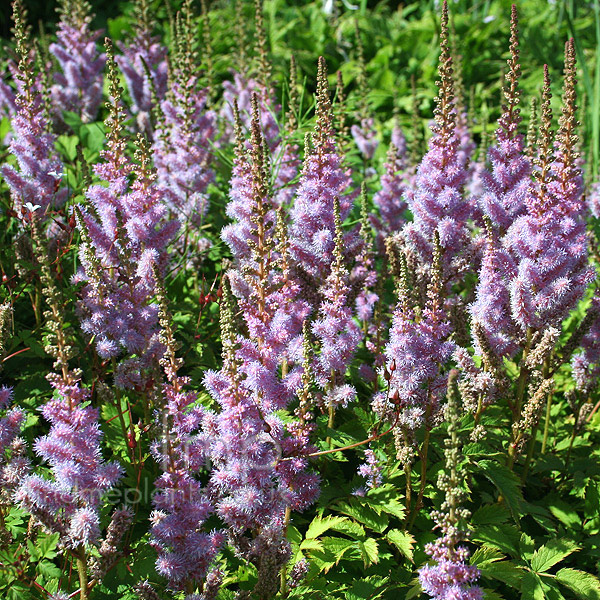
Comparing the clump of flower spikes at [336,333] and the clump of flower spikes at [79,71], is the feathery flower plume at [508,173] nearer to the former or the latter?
the clump of flower spikes at [336,333]

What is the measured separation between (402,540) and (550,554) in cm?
65

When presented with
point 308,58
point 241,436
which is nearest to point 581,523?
point 241,436

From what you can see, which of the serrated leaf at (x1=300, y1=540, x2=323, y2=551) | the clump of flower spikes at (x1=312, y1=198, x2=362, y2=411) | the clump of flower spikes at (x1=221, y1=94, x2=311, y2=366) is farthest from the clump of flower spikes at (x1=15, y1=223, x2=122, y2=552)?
the clump of flower spikes at (x1=312, y1=198, x2=362, y2=411)

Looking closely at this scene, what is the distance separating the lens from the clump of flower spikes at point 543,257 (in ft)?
10.2

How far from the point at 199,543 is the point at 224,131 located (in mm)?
4250

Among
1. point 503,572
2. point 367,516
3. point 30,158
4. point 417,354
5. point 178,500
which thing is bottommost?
point 503,572

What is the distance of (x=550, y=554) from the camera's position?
2.95 m

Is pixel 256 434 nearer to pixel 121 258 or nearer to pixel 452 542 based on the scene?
pixel 452 542

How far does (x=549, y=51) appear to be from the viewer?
31.5 feet

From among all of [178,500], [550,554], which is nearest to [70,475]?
[178,500]

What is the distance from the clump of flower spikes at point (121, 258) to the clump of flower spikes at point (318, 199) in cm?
61

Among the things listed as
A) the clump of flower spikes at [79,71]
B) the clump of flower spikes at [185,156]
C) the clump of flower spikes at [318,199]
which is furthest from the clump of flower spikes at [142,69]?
the clump of flower spikes at [318,199]

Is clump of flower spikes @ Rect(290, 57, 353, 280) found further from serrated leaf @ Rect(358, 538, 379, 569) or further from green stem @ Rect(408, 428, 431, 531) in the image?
serrated leaf @ Rect(358, 538, 379, 569)

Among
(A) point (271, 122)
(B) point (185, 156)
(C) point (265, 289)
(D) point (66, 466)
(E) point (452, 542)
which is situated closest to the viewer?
(E) point (452, 542)
